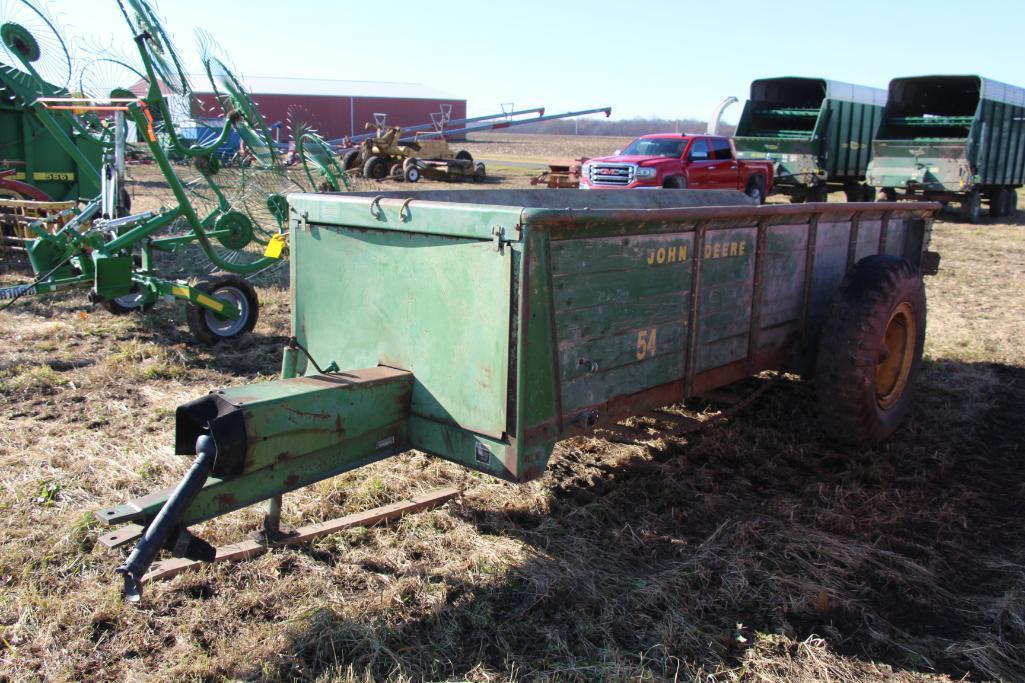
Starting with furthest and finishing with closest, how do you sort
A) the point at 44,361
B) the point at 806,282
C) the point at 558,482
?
the point at 44,361 < the point at 806,282 < the point at 558,482

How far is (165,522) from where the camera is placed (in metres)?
2.35

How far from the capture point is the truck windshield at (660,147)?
1702 centimetres

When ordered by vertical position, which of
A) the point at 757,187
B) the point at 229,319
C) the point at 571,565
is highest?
the point at 757,187

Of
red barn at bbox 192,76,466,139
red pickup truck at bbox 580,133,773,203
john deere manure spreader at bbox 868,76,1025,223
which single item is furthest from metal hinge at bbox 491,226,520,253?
red barn at bbox 192,76,466,139

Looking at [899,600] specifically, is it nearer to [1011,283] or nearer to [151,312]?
[151,312]

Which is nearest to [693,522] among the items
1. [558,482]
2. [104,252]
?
[558,482]

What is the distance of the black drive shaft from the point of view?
88.4 inches

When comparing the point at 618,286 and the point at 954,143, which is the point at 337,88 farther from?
Answer: the point at 618,286

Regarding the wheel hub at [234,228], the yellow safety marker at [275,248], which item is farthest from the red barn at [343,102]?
the yellow safety marker at [275,248]

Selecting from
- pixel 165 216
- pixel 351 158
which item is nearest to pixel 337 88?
pixel 351 158

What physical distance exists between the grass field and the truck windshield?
41.1 ft

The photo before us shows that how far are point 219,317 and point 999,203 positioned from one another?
18417 millimetres

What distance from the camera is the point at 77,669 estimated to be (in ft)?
8.46

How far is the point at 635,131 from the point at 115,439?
103326 millimetres
